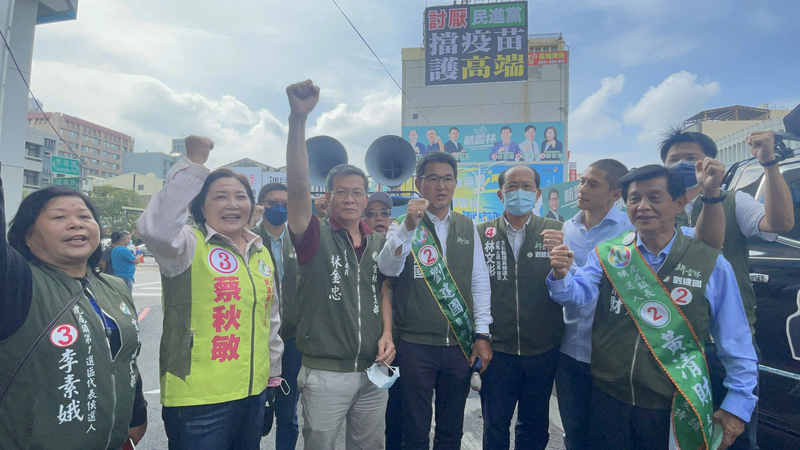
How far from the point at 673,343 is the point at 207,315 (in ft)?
7.14

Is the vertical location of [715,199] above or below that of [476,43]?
below

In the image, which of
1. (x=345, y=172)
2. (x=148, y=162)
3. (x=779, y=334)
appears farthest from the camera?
(x=148, y=162)

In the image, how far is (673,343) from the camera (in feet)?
6.36

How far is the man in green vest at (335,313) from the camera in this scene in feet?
7.22

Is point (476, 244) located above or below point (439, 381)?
above

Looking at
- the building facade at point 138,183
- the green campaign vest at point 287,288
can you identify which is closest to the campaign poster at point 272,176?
the green campaign vest at point 287,288

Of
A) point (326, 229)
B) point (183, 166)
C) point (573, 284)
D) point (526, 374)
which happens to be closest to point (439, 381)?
point (526, 374)

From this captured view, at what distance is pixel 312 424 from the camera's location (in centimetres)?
220

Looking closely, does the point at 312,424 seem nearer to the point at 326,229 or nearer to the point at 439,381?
the point at 439,381

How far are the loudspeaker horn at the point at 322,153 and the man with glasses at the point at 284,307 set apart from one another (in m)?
Answer: 0.86

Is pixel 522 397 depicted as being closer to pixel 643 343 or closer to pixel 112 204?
pixel 643 343

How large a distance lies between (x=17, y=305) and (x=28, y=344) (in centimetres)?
15


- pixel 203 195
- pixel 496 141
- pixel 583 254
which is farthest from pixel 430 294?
pixel 496 141

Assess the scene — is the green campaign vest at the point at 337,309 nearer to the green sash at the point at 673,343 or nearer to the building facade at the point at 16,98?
the green sash at the point at 673,343
